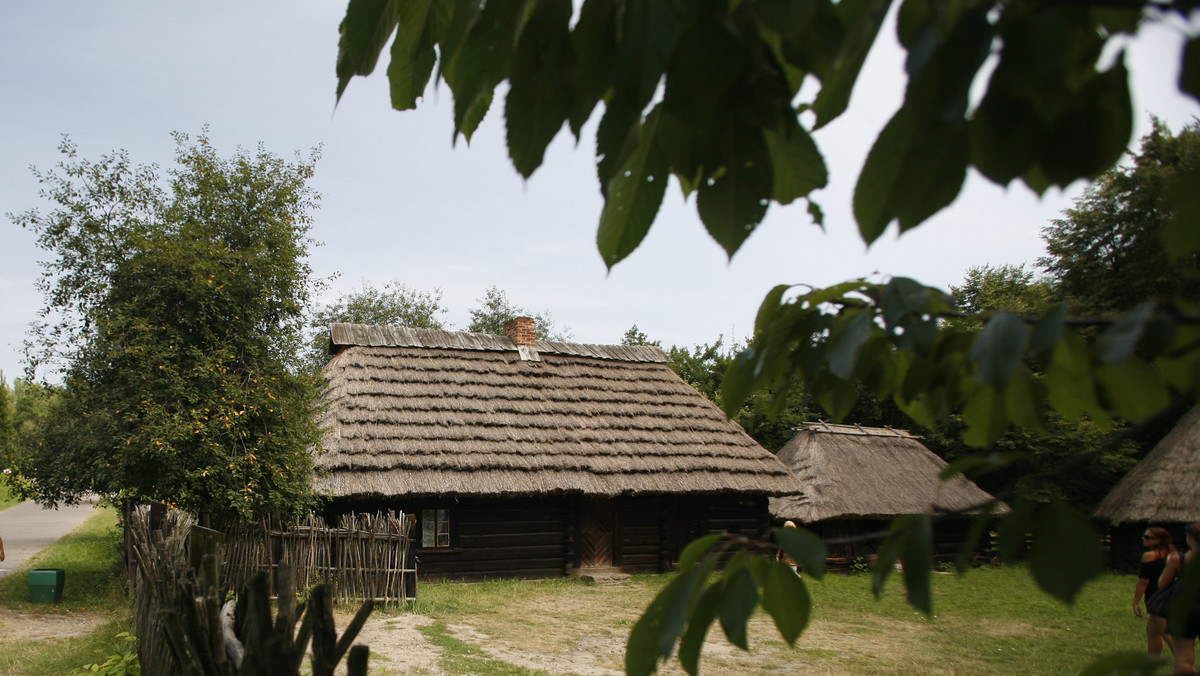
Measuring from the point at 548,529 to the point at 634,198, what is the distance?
51.3 ft

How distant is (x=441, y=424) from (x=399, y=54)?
15.0 m

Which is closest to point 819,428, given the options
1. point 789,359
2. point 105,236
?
point 105,236

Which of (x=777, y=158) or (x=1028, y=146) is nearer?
(x=1028, y=146)

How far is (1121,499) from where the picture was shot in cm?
1848

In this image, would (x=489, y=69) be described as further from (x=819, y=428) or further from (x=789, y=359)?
(x=819, y=428)

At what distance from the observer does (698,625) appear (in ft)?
2.78

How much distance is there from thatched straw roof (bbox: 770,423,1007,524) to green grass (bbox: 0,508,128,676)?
13.0 m

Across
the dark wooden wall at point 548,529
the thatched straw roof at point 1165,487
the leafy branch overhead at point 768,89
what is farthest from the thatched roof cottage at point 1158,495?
the leafy branch overhead at point 768,89

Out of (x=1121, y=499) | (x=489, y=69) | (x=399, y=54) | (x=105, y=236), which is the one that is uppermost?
(x=105, y=236)

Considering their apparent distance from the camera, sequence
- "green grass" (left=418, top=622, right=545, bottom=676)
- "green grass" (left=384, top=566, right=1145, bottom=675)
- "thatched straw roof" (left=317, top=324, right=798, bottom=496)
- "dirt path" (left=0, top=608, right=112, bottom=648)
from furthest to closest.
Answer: "thatched straw roof" (left=317, top=324, right=798, bottom=496) → "dirt path" (left=0, top=608, right=112, bottom=648) → "green grass" (left=384, top=566, right=1145, bottom=675) → "green grass" (left=418, top=622, right=545, bottom=676)

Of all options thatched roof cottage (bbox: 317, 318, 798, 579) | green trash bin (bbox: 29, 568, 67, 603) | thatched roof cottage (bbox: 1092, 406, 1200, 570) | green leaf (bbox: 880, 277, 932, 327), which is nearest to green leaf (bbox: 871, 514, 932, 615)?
green leaf (bbox: 880, 277, 932, 327)

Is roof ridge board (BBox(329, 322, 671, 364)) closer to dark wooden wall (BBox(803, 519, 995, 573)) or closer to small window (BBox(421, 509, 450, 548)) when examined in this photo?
small window (BBox(421, 509, 450, 548))

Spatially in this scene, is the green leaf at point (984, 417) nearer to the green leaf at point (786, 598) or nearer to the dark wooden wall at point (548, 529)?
the green leaf at point (786, 598)

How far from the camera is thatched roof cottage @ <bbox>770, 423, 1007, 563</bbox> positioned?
1780 centimetres
